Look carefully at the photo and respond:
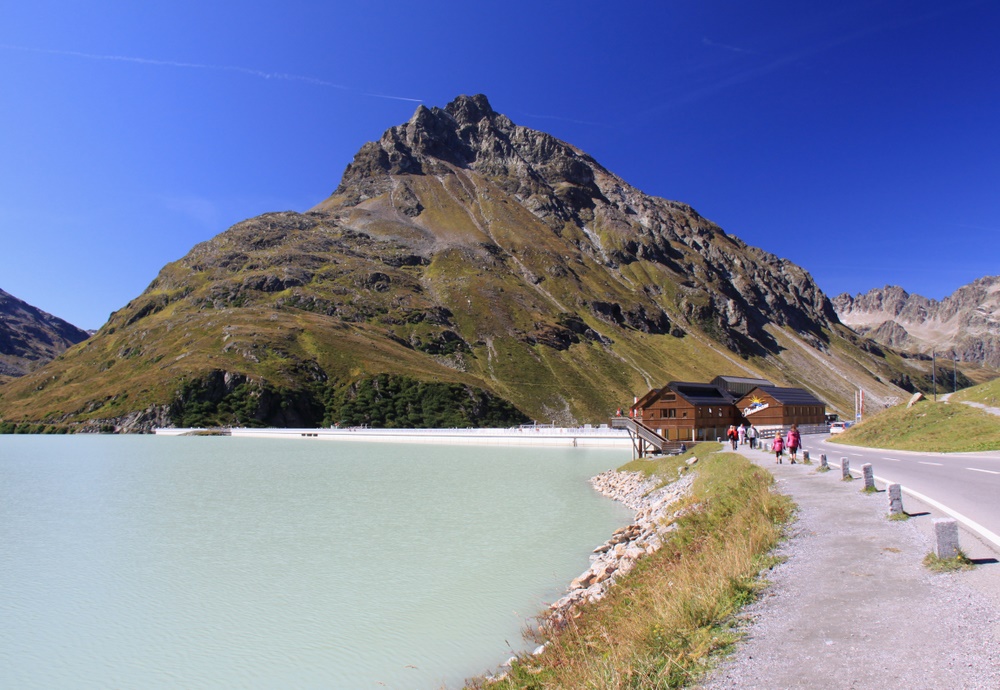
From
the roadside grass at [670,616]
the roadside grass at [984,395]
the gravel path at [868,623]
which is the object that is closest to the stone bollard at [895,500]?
the gravel path at [868,623]

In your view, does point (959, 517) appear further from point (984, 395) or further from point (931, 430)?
point (984, 395)

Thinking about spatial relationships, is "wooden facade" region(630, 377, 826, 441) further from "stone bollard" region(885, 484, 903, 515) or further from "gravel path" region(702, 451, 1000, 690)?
"gravel path" region(702, 451, 1000, 690)

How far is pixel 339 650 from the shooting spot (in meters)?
15.7

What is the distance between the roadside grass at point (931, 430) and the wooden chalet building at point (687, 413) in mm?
19786

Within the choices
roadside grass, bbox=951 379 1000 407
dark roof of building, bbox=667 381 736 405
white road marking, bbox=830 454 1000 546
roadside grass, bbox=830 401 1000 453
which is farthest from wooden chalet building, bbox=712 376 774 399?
white road marking, bbox=830 454 1000 546

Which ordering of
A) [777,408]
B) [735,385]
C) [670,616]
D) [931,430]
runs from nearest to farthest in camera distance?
[670,616], [931,430], [777,408], [735,385]

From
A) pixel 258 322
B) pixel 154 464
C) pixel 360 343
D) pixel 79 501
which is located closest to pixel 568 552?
pixel 79 501

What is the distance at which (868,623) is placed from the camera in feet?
28.9

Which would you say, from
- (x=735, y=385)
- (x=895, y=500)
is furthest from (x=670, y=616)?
(x=735, y=385)

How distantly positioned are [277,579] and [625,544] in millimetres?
13604

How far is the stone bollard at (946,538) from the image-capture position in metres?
11.0

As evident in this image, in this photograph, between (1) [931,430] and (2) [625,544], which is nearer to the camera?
→ (2) [625,544]

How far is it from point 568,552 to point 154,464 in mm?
55548

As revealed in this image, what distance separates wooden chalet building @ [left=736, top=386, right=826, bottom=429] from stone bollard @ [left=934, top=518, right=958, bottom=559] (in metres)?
79.1
